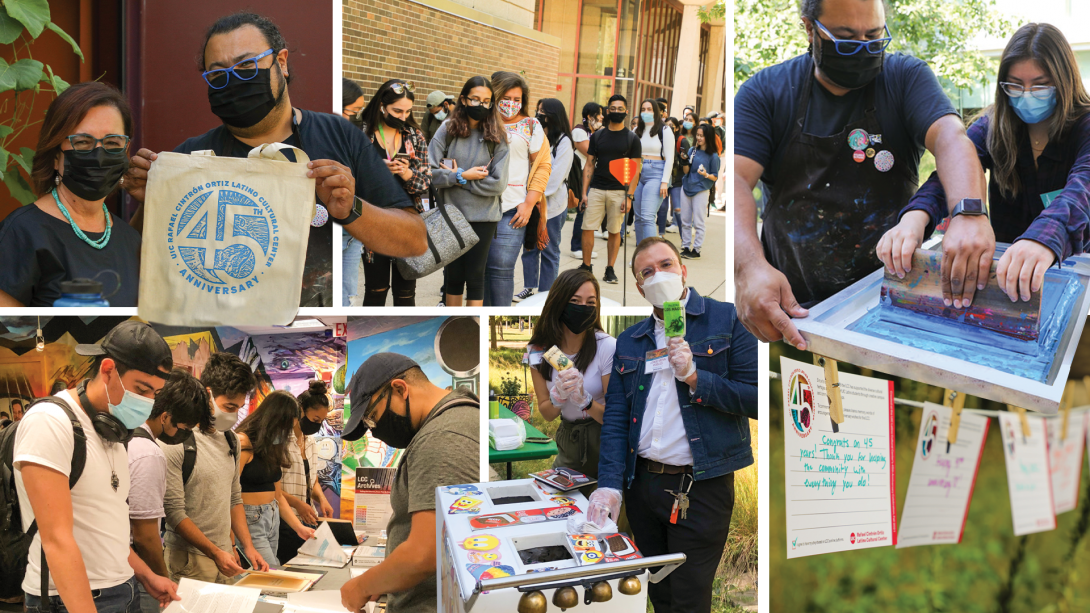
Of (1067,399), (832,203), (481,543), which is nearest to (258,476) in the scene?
(481,543)

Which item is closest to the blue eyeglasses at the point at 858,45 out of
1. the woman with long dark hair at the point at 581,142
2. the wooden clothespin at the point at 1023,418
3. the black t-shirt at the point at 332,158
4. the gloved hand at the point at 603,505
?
the woman with long dark hair at the point at 581,142

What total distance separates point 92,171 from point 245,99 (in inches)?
26.7

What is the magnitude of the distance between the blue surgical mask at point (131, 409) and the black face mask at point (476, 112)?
187 centimetres

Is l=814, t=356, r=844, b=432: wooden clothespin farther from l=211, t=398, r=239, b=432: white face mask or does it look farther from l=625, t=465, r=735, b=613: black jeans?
l=211, t=398, r=239, b=432: white face mask

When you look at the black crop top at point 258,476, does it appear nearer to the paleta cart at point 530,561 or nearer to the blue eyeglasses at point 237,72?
the paleta cart at point 530,561

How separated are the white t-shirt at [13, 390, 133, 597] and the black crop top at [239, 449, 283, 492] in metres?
0.48

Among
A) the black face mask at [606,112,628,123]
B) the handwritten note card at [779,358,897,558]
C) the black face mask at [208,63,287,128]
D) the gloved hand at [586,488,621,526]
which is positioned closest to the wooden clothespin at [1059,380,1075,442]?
the handwritten note card at [779,358,897,558]

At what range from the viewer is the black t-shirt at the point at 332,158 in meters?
3.22

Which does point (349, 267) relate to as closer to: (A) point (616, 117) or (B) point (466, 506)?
(B) point (466, 506)

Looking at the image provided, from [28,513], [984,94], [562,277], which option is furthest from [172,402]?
[984,94]

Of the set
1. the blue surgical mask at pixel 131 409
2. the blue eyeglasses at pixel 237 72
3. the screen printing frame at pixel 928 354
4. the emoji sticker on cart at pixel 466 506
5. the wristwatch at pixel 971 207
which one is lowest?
the emoji sticker on cart at pixel 466 506

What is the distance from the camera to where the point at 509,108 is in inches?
135

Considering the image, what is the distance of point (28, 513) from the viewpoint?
10.3 ft

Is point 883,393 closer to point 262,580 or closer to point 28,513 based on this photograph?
point 262,580
